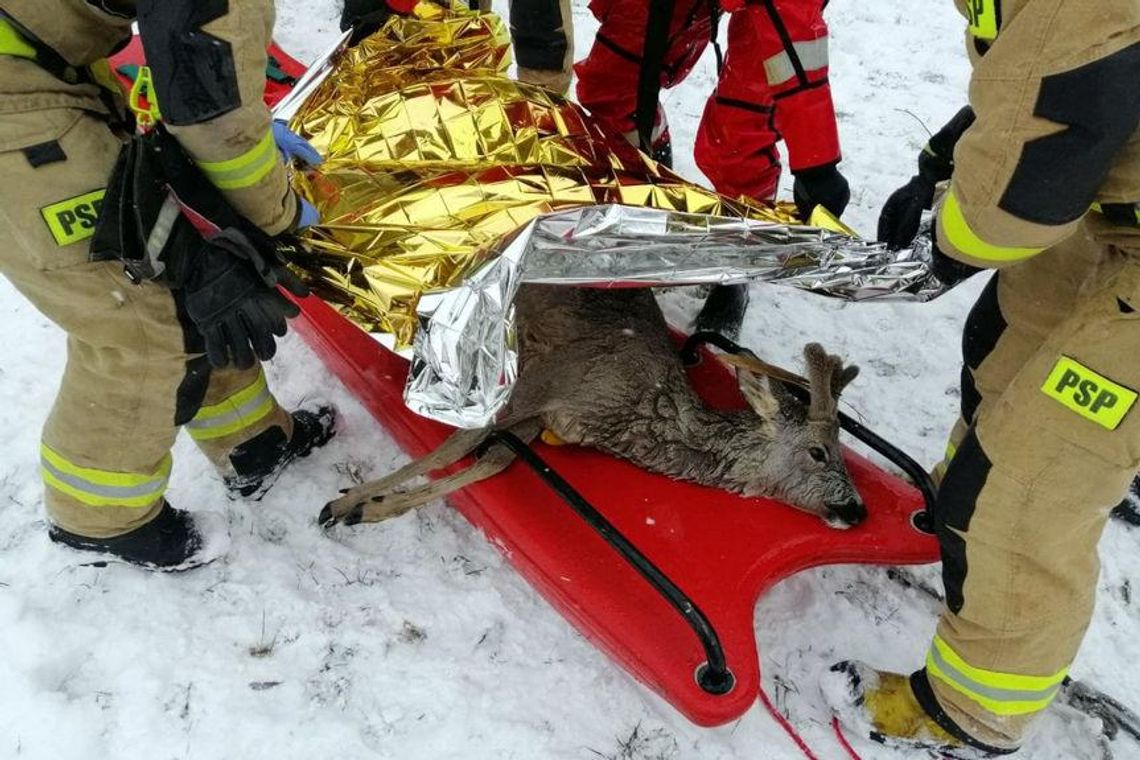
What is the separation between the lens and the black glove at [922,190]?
9.45 feet

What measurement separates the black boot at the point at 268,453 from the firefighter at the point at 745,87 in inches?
68.0

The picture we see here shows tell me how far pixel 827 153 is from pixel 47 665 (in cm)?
318

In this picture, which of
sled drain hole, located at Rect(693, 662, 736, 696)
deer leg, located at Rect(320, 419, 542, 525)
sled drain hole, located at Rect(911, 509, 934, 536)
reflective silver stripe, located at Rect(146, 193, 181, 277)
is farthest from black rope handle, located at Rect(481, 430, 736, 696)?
reflective silver stripe, located at Rect(146, 193, 181, 277)

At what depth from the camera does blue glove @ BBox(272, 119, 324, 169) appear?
2.86 metres

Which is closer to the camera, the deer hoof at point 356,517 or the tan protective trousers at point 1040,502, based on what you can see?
the tan protective trousers at point 1040,502

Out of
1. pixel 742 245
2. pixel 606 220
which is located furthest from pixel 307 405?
pixel 742 245

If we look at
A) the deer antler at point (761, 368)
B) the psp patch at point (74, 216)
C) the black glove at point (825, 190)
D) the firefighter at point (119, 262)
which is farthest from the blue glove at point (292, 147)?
the black glove at point (825, 190)

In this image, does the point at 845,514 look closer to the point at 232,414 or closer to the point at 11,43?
the point at 232,414

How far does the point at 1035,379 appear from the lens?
2275mm

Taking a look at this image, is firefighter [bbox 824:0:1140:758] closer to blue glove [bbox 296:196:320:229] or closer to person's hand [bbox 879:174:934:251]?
person's hand [bbox 879:174:934:251]

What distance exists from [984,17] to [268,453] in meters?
2.74

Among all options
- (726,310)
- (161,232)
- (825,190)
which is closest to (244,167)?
(161,232)

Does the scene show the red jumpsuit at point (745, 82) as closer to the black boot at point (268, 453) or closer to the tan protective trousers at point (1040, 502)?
the tan protective trousers at point (1040, 502)

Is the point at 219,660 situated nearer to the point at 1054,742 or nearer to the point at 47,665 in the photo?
the point at 47,665
